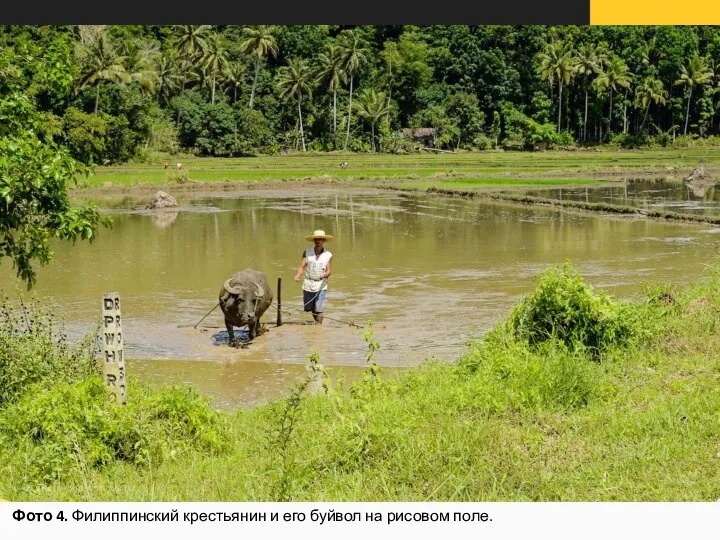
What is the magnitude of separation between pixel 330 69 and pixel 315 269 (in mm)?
32769

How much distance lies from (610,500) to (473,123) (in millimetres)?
47283

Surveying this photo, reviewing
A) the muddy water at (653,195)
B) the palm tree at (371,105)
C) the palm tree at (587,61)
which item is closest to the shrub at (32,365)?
the muddy water at (653,195)

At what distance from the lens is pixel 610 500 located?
4.82 meters

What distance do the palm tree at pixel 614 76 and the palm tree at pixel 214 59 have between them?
1931 centimetres

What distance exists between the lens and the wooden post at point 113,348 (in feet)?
19.1

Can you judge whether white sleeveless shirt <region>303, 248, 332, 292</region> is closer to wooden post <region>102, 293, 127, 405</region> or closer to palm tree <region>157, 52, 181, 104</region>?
wooden post <region>102, 293, 127, 405</region>

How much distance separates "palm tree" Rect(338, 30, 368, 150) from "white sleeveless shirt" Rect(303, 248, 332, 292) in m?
31.3

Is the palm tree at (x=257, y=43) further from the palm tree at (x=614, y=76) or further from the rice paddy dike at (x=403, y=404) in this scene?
the rice paddy dike at (x=403, y=404)

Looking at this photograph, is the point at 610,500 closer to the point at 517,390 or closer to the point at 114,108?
the point at 517,390

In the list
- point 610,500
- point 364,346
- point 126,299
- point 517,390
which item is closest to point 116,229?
point 126,299

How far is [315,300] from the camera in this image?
34.4 feet

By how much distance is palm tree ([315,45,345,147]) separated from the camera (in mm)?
41156

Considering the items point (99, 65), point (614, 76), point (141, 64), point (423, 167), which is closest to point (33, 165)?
point (99, 65)

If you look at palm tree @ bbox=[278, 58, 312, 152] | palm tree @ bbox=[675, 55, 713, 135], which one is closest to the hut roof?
palm tree @ bbox=[278, 58, 312, 152]
